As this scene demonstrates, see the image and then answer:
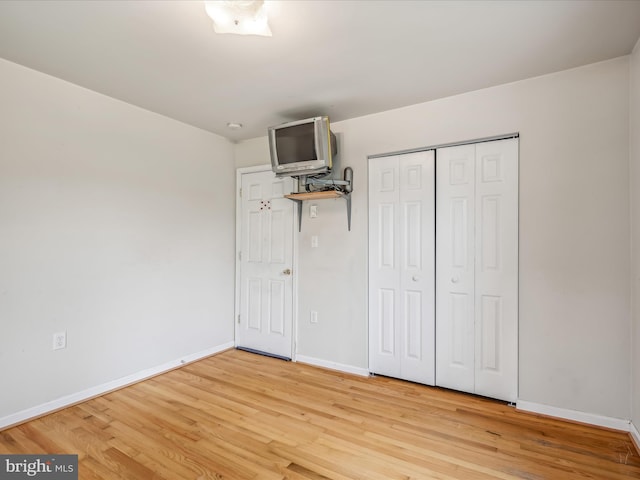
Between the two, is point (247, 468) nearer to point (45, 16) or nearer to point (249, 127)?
point (45, 16)

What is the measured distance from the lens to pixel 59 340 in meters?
2.39

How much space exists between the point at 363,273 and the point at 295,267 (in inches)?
30.2

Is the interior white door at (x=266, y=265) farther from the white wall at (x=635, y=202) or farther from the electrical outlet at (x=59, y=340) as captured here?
the white wall at (x=635, y=202)

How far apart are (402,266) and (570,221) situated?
1.22 metres

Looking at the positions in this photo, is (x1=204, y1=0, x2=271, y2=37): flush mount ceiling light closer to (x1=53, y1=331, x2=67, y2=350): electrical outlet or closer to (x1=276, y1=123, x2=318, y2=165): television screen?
(x1=276, y1=123, x2=318, y2=165): television screen

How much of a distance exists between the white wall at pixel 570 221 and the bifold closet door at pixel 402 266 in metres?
0.42

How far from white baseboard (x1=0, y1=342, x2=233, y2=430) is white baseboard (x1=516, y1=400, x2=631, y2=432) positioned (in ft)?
9.63

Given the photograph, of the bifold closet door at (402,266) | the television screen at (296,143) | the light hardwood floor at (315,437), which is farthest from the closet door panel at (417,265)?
the television screen at (296,143)

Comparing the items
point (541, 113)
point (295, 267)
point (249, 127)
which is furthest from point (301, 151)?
point (541, 113)

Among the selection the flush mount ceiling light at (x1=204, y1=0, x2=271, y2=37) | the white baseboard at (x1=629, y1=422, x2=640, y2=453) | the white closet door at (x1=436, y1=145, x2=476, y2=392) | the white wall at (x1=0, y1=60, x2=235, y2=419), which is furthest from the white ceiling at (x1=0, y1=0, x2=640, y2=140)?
the white baseboard at (x1=629, y1=422, x2=640, y2=453)

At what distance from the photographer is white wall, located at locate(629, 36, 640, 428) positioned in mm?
1952

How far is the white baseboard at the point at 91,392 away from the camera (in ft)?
7.12

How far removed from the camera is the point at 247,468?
5.72 ft

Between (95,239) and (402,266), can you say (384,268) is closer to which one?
(402,266)
